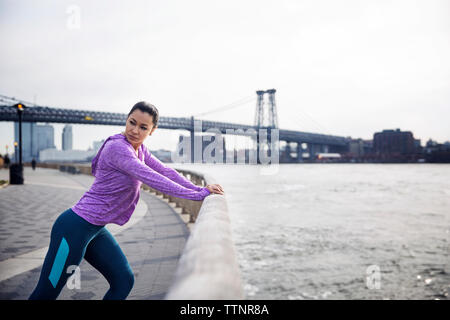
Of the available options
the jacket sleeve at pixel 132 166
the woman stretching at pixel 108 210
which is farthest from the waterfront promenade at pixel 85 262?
the jacket sleeve at pixel 132 166

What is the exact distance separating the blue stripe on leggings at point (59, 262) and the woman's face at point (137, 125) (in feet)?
2.10

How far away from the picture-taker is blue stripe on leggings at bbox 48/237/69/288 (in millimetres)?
1749

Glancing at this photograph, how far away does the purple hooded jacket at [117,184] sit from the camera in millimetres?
1794

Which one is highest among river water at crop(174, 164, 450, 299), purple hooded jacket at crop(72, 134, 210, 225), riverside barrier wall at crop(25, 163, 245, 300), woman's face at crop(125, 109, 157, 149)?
woman's face at crop(125, 109, 157, 149)

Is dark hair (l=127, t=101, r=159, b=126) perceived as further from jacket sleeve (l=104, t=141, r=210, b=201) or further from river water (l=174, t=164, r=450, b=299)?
river water (l=174, t=164, r=450, b=299)

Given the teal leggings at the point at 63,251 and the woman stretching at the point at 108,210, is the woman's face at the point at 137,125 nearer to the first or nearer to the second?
the woman stretching at the point at 108,210

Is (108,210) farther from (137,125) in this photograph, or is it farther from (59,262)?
(137,125)

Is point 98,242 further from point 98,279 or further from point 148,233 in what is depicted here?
point 148,233

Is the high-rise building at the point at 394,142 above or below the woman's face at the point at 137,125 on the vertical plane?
above

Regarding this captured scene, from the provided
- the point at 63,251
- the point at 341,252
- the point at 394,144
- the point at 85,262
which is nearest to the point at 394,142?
the point at 394,144

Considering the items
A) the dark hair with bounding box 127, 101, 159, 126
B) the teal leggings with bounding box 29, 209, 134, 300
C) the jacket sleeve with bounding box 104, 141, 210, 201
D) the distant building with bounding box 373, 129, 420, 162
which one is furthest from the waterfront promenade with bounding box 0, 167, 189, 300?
the distant building with bounding box 373, 129, 420, 162

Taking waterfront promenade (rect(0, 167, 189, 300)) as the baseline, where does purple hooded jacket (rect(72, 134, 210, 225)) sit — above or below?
A: above
